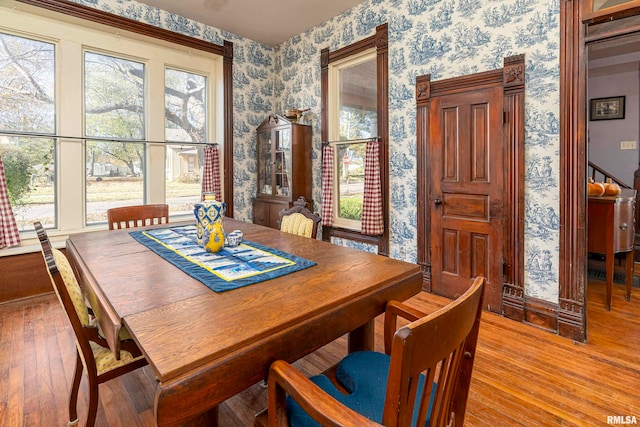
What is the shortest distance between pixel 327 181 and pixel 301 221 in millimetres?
1666

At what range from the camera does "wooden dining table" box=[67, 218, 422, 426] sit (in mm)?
786

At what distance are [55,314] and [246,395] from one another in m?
2.07

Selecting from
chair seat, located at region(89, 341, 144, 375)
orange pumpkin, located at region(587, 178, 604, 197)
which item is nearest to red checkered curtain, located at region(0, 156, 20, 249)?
chair seat, located at region(89, 341, 144, 375)

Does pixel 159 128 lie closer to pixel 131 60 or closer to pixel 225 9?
pixel 131 60

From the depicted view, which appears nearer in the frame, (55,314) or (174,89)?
(55,314)

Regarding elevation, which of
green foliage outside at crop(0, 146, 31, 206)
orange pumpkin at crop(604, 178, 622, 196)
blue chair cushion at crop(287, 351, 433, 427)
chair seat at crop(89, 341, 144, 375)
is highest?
green foliage outside at crop(0, 146, 31, 206)

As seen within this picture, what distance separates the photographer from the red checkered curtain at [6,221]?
9.35ft

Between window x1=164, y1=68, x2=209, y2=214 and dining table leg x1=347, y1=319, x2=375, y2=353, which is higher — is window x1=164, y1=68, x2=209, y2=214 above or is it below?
above

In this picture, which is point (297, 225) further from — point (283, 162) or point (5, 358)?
point (5, 358)

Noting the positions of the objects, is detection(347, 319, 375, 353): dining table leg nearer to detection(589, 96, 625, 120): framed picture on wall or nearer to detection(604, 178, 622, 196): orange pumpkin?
detection(604, 178, 622, 196): orange pumpkin

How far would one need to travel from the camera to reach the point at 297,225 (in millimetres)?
2418

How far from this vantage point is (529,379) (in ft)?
6.11

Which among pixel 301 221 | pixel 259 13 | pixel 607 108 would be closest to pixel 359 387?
pixel 301 221

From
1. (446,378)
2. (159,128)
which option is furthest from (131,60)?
(446,378)
